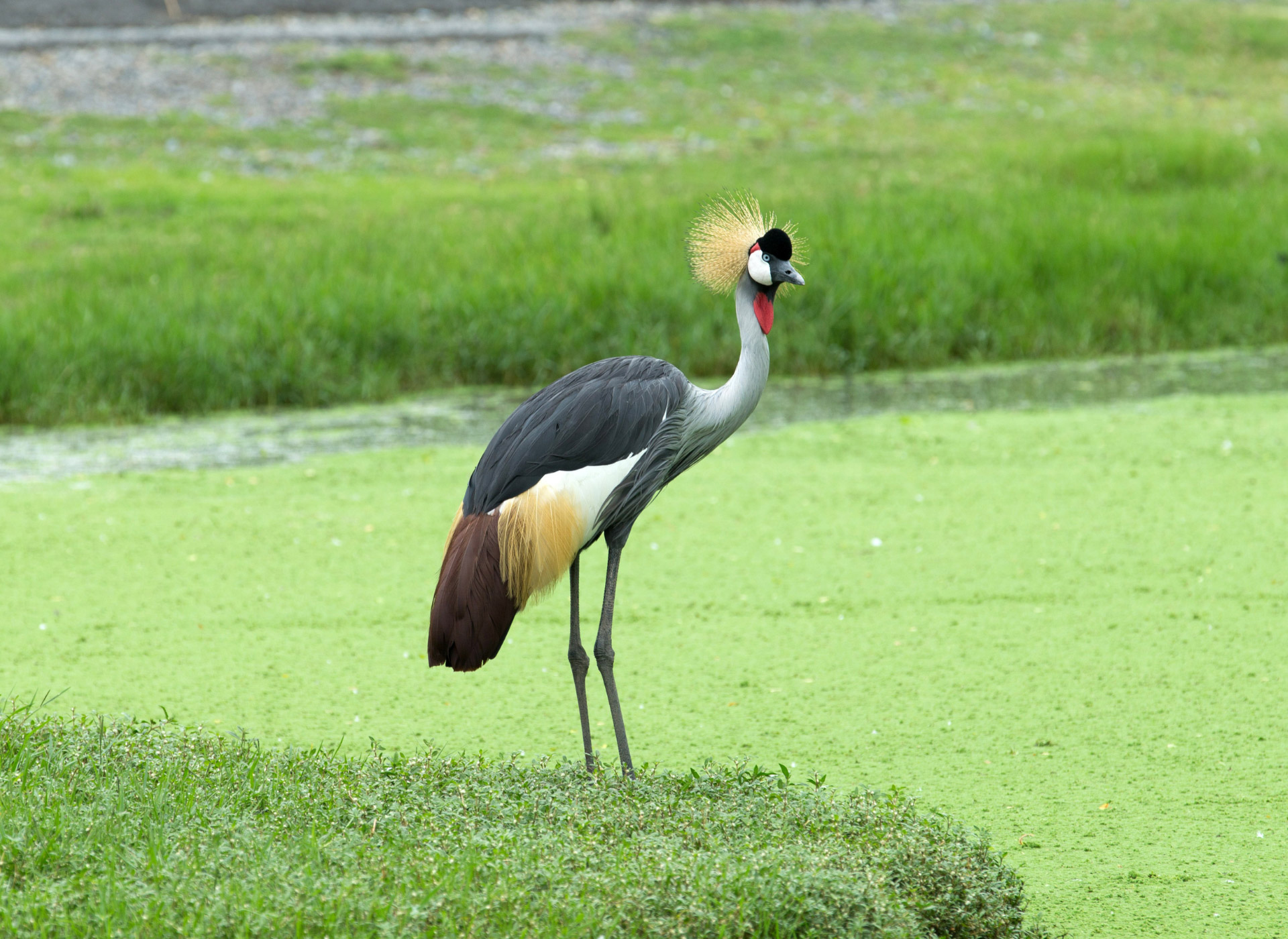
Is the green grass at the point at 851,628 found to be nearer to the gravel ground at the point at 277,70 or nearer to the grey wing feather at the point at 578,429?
the grey wing feather at the point at 578,429

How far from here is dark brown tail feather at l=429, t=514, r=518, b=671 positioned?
7.84 ft

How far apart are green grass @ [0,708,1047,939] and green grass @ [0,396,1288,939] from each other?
11.8 inches

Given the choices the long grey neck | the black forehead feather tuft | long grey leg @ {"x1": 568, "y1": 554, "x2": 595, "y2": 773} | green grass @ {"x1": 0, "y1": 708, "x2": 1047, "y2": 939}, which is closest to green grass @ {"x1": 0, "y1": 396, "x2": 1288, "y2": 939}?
long grey leg @ {"x1": 568, "y1": 554, "x2": 595, "y2": 773}

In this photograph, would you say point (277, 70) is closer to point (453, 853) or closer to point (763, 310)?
point (763, 310)

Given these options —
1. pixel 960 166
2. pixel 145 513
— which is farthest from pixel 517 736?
pixel 960 166

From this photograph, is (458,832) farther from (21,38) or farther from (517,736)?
(21,38)

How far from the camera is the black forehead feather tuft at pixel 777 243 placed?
97.7 inches

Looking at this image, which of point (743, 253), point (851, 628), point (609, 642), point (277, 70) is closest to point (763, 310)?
point (743, 253)

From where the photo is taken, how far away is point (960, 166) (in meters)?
8.38

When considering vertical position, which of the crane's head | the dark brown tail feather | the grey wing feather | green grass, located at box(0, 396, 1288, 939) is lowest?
green grass, located at box(0, 396, 1288, 939)

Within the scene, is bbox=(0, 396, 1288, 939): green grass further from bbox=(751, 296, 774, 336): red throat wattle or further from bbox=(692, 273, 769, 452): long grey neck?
bbox=(751, 296, 774, 336): red throat wattle

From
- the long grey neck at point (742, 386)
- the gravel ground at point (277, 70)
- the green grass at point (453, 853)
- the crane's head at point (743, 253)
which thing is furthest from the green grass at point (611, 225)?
the green grass at point (453, 853)

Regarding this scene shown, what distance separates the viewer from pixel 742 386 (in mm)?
2529

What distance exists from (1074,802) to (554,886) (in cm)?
110
